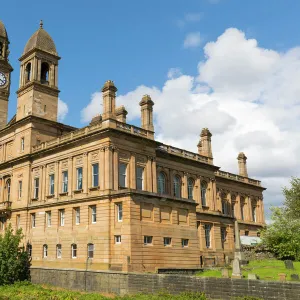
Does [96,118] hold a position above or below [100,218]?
above

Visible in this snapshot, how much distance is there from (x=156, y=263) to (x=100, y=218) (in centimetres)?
697

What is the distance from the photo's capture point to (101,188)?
3872 cm

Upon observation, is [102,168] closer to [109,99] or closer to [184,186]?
[109,99]

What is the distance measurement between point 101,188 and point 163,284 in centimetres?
1376

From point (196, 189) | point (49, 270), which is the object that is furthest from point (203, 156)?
point (49, 270)

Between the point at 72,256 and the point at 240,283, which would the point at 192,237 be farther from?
the point at 240,283

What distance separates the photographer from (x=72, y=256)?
131ft

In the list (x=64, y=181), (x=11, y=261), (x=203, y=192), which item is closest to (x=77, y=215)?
(x=64, y=181)

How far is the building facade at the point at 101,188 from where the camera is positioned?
36.6 meters

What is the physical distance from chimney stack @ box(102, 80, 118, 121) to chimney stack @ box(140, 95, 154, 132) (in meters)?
4.82

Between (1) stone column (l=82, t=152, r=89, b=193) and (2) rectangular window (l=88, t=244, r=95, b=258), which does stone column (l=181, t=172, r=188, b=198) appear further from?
(2) rectangular window (l=88, t=244, r=95, b=258)

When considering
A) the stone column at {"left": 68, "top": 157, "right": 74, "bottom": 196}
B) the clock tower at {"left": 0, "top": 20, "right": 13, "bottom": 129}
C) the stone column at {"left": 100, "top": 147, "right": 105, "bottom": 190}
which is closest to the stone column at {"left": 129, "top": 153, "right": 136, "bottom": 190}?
the stone column at {"left": 100, "top": 147, "right": 105, "bottom": 190}

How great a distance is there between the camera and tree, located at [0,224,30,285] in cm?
3991

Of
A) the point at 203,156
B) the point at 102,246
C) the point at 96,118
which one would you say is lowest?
the point at 102,246
